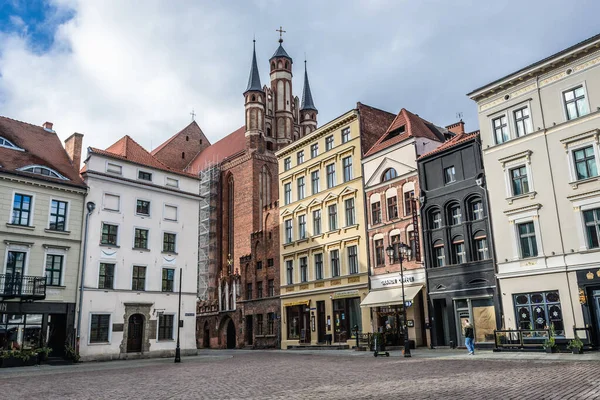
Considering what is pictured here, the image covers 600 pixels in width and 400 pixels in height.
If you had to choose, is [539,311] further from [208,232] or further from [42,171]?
[208,232]

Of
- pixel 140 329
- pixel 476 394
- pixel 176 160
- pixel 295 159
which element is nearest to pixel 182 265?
pixel 140 329

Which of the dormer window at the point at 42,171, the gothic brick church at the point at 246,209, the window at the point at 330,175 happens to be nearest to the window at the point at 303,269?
the gothic brick church at the point at 246,209

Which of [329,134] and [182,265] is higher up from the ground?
[329,134]

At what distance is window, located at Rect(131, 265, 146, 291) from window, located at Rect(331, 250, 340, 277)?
44.8 feet

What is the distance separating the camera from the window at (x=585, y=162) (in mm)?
25469

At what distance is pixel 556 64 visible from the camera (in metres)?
27.1

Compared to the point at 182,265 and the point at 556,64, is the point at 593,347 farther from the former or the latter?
the point at 182,265

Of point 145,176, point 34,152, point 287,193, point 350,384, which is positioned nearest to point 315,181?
point 287,193

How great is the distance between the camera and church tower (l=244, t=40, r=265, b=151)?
63.3 m

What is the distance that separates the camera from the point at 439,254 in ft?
106

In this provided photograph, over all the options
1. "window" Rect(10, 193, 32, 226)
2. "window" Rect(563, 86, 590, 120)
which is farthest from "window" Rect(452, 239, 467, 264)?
"window" Rect(10, 193, 32, 226)

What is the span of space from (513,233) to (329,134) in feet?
59.8

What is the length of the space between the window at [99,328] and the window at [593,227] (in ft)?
89.7

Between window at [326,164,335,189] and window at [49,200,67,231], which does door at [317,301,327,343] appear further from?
window at [49,200,67,231]
